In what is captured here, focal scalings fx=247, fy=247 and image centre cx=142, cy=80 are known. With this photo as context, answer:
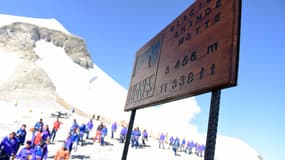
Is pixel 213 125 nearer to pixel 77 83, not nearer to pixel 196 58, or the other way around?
pixel 196 58

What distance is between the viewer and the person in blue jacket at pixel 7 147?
10.2 m

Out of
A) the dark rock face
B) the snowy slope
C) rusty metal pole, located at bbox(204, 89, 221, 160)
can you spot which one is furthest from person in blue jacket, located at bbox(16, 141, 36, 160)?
the dark rock face

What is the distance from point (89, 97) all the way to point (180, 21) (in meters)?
59.7

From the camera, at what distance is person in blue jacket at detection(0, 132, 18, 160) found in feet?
33.6

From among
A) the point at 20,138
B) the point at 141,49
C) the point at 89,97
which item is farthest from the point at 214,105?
the point at 89,97

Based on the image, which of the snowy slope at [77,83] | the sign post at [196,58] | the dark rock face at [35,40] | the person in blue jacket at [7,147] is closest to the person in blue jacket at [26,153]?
the person in blue jacket at [7,147]

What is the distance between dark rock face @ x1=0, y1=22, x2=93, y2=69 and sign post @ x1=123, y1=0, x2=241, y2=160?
183 feet

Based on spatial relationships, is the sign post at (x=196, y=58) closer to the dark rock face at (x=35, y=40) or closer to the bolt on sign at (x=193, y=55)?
the bolt on sign at (x=193, y=55)

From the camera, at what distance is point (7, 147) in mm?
10359

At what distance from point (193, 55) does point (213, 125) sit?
131 centimetres

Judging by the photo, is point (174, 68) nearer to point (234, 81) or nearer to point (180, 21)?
point (180, 21)

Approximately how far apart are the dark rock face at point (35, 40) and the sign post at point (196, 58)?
183 feet

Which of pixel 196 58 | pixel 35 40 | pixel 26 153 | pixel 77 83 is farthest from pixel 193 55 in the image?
pixel 35 40

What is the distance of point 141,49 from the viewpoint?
689 cm
